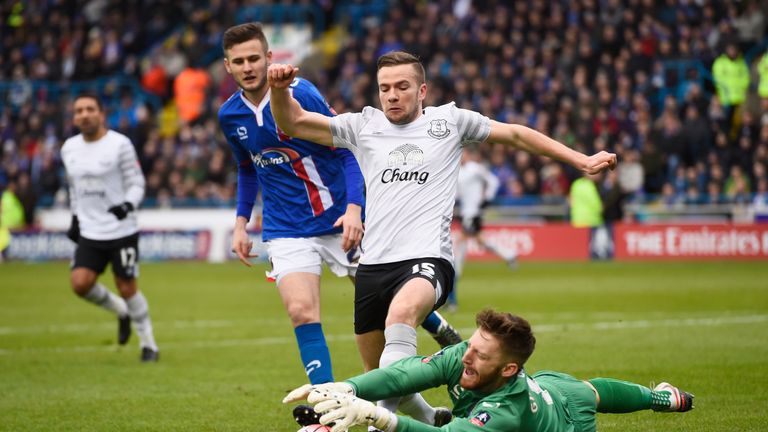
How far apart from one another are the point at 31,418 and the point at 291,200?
2.48m

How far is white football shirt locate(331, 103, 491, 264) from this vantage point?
680cm

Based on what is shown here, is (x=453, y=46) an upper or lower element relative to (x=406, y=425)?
upper

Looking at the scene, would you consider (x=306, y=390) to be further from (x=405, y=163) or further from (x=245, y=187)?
(x=245, y=187)

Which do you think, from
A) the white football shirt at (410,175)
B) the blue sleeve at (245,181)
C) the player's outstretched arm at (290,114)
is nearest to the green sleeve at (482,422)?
the white football shirt at (410,175)

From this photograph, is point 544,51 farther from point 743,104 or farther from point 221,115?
point 221,115

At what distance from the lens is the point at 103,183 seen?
11961mm

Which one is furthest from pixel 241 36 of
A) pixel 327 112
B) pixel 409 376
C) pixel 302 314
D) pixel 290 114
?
pixel 409 376

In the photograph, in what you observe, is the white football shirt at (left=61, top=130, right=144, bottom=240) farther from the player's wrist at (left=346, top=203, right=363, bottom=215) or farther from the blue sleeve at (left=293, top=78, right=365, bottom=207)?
the player's wrist at (left=346, top=203, right=363, bottom=215)

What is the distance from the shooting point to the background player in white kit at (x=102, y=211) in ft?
38.7

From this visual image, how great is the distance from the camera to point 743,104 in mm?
27297

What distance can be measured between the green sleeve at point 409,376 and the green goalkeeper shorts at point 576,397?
0.68 meters

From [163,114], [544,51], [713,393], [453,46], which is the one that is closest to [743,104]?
[544,51]

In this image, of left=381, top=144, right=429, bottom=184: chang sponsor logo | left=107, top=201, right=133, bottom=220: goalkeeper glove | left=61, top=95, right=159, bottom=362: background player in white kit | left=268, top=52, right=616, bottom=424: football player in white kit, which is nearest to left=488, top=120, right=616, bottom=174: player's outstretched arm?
left=268, top=52, right=616, bottom=424: football player in white kit

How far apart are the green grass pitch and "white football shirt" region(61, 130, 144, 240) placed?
1.40 meters
